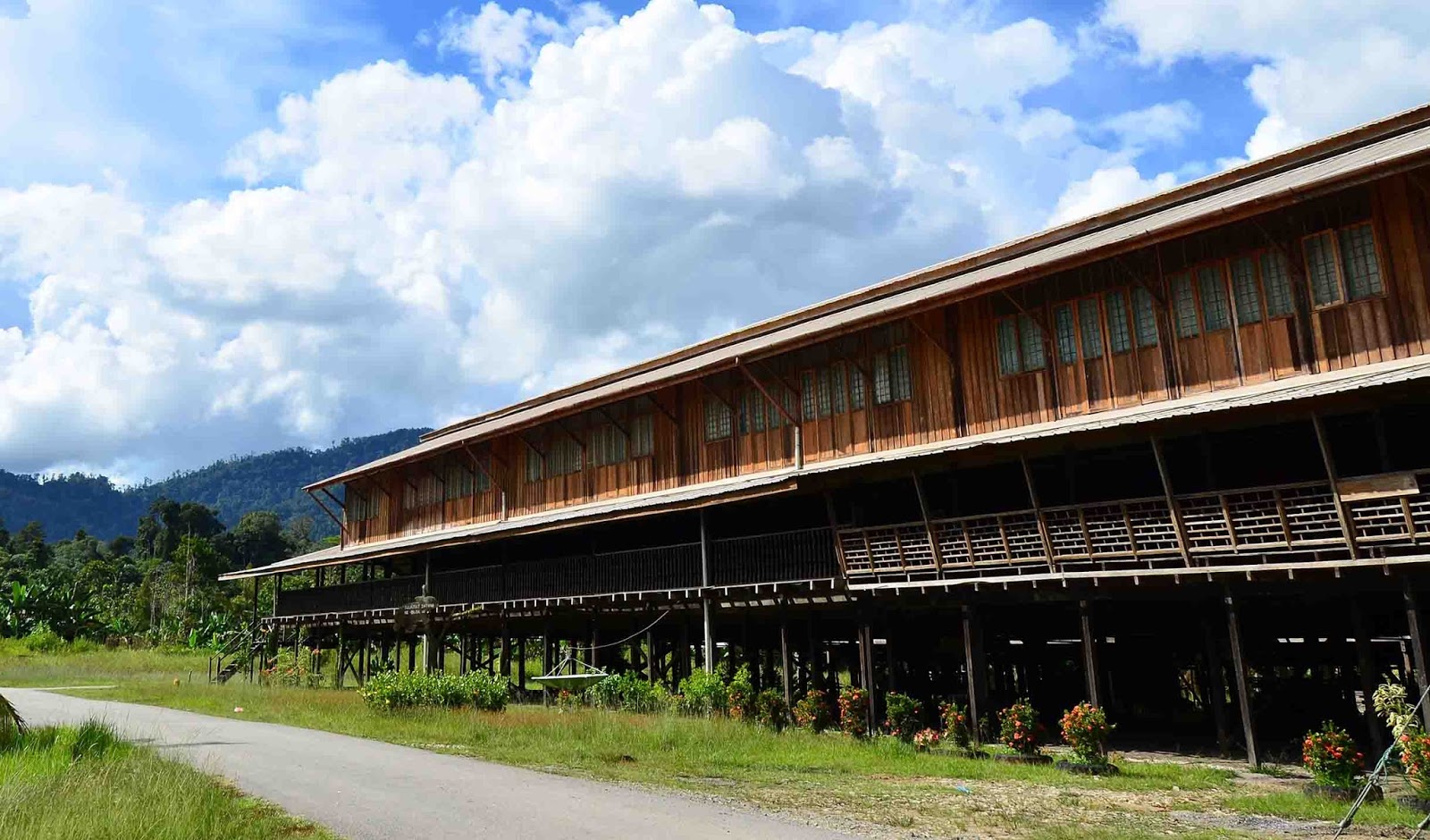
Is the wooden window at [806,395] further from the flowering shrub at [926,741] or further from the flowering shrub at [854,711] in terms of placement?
the flowering shrub at [926,741]

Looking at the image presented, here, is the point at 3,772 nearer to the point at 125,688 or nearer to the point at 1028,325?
the point at 1028,325

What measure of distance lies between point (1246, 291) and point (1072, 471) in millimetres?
3896

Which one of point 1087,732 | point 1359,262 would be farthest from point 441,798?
point 1359,262

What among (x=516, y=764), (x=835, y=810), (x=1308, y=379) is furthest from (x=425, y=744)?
(x=1308, y=379)

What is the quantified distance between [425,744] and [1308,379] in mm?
15092

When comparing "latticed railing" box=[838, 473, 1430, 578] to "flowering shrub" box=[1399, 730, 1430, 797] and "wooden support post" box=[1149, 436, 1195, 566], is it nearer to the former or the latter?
"wooden support post" box=[1149, 436, 1195, 566]

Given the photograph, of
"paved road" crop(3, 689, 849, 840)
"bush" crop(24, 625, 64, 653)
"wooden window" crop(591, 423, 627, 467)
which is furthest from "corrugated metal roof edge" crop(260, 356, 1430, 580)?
"bush" crop(24, 625, 64, 653)

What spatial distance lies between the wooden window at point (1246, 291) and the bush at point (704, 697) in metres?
11.5

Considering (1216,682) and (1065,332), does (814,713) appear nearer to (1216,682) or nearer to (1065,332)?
(1216,682)

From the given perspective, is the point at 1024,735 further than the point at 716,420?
No

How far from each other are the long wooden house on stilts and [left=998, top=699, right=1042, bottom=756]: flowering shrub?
1.26m

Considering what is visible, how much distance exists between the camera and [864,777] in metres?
14.6

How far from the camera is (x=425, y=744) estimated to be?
17797 mm

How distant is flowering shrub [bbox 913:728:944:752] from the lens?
676 inches
